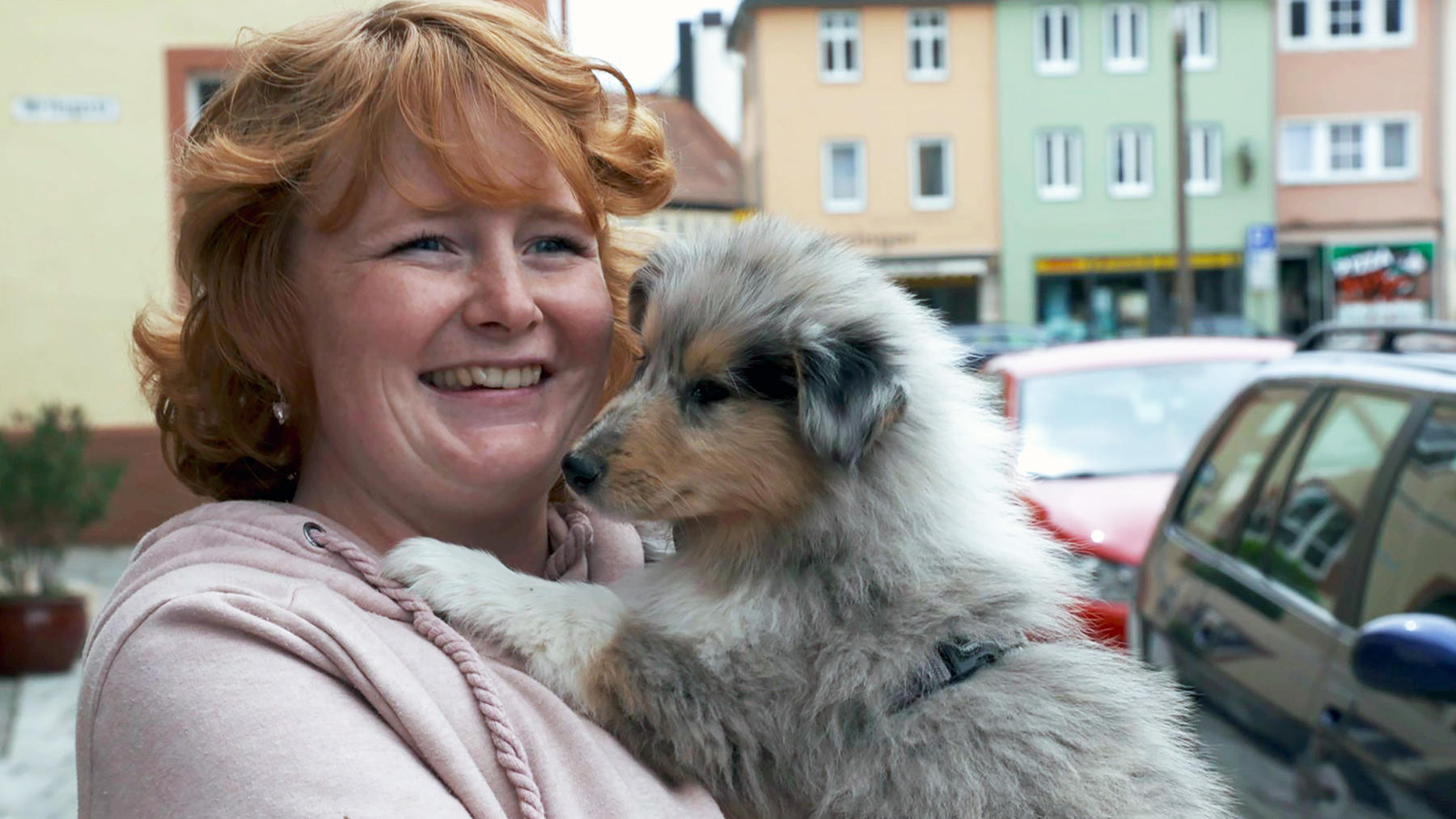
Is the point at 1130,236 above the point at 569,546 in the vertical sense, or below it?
above

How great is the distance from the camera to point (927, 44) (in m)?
38.1

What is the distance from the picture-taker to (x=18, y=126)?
11297mm

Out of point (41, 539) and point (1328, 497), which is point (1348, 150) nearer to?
point (41, 539)

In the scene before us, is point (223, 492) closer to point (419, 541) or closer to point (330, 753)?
point (419, 541)

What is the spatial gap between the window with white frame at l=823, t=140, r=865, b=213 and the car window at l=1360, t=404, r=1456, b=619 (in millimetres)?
34261

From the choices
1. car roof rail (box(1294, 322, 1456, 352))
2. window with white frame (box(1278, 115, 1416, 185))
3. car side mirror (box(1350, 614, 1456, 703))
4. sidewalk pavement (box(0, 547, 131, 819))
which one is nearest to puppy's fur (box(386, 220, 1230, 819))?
car side mirror (box(1350, 614, 1456, 703))

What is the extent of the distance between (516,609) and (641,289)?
0.73 metres

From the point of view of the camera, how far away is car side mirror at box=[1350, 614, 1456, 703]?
10.1 ft

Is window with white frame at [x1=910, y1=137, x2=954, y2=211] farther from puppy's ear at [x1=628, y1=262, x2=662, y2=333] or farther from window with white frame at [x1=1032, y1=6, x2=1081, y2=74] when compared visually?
puppy's ear at [x1=628, y1=262, x2=662, y2=333]

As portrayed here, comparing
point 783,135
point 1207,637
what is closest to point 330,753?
point 1207,637

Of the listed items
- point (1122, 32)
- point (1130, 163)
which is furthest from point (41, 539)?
point (1122, 32)

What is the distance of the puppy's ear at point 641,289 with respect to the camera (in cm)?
277

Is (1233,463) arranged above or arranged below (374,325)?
below

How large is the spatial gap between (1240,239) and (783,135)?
12.6 meters
